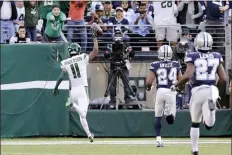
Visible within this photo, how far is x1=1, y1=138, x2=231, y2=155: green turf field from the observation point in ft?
44.0

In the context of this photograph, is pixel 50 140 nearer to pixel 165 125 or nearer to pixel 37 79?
pixel 37 79

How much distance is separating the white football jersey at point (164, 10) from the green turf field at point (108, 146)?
122 inches

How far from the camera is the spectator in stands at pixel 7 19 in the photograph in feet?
58.7

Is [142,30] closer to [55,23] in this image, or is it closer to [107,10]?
[107,10]

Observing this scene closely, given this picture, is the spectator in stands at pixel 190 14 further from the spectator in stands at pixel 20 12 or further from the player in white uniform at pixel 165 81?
the spectator in stands at pixel 20 12

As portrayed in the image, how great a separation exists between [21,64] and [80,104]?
254 cm

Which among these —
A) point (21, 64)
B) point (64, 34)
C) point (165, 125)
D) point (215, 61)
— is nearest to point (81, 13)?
point (64, 34)

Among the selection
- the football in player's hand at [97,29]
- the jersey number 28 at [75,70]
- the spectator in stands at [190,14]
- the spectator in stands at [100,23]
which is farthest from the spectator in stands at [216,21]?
the jersey number 28 at [75,70]

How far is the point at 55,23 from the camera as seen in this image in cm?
1781

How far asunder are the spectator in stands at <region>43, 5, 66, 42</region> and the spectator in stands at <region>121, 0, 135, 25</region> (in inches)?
73.0

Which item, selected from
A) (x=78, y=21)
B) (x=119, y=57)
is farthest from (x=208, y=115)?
(x=78, y=21)

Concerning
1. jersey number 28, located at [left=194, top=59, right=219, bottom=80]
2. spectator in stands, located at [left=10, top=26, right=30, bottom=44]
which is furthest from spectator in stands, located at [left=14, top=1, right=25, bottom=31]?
jersey number 28, located at [left=194, top=59, right=219, bottom=80]

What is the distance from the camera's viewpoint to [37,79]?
17281 mm

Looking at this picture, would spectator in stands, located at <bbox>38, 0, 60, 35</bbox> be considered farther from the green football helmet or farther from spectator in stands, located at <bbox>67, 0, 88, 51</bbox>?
the green football helmet
